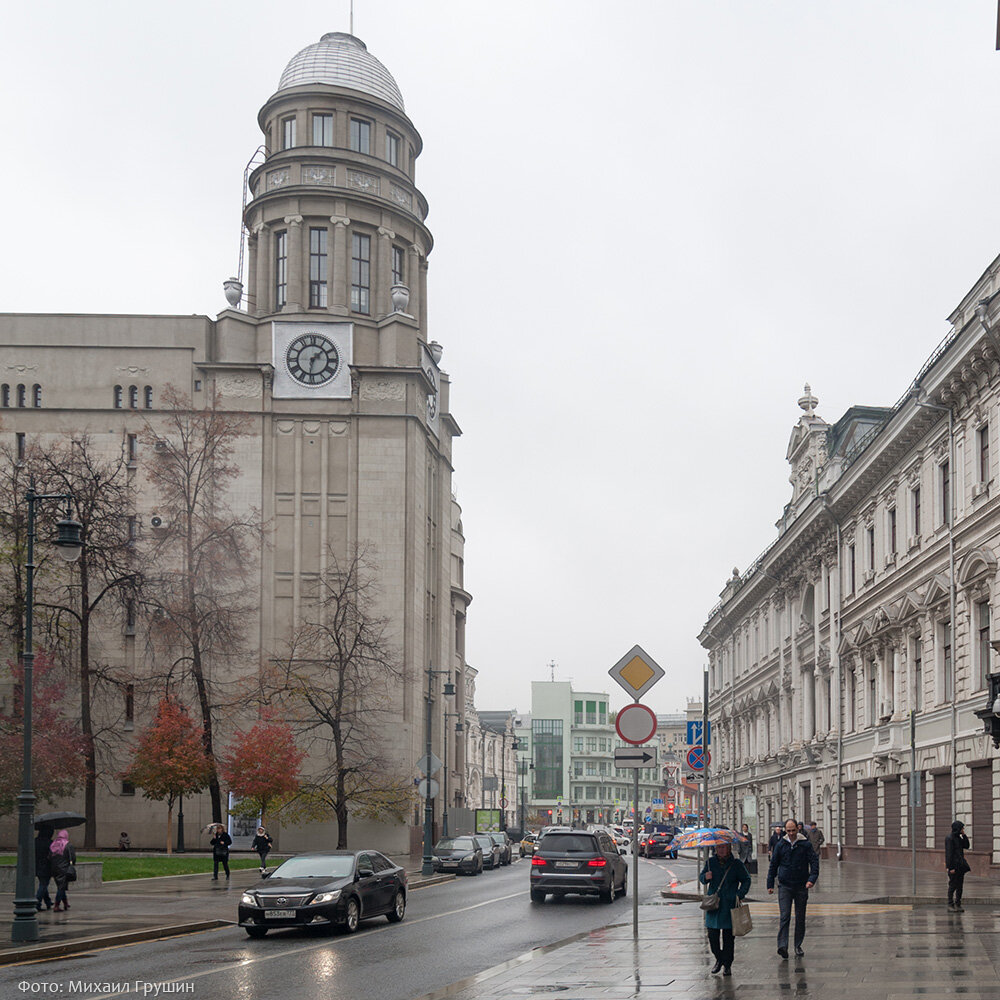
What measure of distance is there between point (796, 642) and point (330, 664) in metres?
21.1

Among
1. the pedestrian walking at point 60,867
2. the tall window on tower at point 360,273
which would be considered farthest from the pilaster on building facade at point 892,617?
the tall window on tower at point 360,273

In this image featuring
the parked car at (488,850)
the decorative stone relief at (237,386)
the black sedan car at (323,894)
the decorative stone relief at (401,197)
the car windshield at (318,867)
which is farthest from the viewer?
the decorative stone relief at (401,197)

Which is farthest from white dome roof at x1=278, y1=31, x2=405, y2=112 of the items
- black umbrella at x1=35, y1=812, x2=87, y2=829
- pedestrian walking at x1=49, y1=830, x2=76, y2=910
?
pedestrian walking at x1=49, y1=830, x2=76, y2=910

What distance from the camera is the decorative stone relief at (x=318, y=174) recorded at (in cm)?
7344

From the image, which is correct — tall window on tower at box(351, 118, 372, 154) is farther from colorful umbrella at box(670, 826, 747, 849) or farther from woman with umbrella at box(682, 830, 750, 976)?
woman with umbrella at box(682, 830, 750, 976)

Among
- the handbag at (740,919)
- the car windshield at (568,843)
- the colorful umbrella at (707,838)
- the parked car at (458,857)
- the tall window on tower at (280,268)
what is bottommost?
the parked car at (458,857)

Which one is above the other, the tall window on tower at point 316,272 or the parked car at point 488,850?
the tall window on tower at point 316,272

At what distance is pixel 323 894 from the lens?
2123 cm

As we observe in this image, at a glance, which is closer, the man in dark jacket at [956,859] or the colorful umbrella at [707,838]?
the colorful umbrella at [707,838]

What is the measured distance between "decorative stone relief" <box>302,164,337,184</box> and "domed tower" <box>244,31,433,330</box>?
0.05 m

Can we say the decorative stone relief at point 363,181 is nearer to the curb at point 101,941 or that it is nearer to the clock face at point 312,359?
the clock face at point 312,359

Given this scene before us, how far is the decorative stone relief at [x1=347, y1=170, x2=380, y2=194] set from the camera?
2918 inches

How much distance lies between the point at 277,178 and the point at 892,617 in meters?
45.0

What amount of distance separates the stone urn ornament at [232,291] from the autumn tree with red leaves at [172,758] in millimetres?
28119
